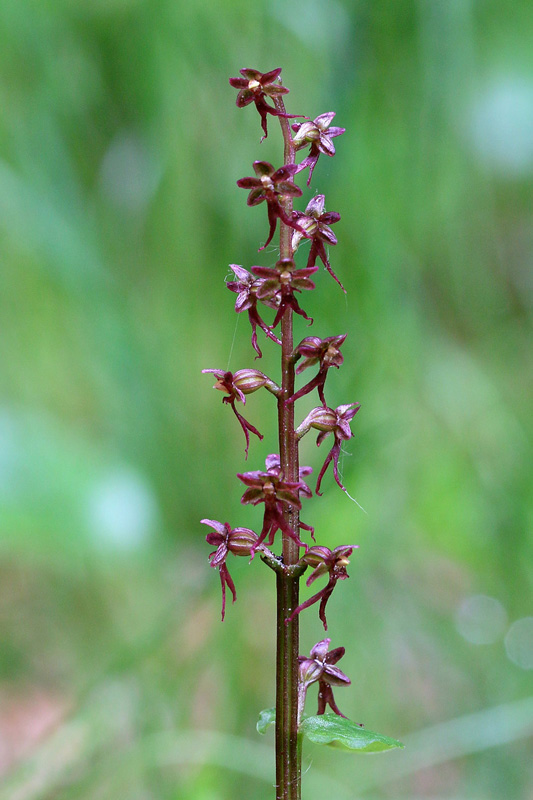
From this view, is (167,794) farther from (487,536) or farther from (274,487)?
(487,536)

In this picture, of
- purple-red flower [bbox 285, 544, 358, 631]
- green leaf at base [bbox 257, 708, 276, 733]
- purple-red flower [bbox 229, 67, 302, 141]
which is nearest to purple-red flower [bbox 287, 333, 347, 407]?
purple-red flower [bbox 285, 544, 358, 631]

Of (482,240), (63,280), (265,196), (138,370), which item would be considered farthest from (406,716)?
(265,196)

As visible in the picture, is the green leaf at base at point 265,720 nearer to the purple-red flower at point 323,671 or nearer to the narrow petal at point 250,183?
the purple-red flower at point 323,671

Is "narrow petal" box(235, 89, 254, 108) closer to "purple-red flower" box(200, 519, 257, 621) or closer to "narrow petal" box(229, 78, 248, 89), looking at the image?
"narrow petal" box(229, 78, 248, 89)

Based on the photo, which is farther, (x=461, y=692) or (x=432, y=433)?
(x=432, y=433)

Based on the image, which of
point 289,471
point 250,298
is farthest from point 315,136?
point 289,471

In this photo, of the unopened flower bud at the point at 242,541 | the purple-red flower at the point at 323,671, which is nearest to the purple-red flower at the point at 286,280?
the unopened flower bud at the point at 242,541
